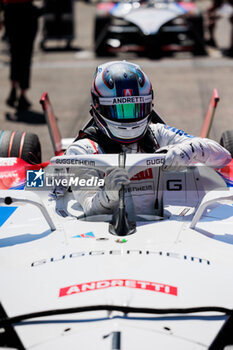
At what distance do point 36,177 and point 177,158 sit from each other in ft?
2.64

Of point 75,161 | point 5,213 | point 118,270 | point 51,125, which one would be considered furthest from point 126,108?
point 51,125

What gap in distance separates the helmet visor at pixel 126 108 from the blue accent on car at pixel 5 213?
31.2 inches

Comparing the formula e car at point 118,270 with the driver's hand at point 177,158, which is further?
the driver's hand at point 177,158

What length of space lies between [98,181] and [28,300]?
0.86m

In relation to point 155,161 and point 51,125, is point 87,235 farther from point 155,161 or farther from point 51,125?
point 51,125

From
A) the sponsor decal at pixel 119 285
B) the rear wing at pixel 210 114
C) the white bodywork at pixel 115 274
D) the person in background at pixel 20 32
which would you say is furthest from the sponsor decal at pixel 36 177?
the person in background at pixel 20 32

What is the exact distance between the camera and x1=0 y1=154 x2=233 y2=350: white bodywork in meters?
2.49

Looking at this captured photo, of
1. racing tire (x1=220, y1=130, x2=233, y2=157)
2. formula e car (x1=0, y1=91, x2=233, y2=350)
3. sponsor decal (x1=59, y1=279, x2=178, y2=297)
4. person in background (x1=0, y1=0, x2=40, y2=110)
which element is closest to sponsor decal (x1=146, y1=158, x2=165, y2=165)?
formula e car (x1=0, y1=91, x2=233, y2=350)

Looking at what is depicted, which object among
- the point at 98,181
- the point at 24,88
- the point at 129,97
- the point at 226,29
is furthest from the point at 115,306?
the point at 226,29

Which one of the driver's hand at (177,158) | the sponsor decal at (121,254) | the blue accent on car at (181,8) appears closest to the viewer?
the sponsor decal at (121,254)

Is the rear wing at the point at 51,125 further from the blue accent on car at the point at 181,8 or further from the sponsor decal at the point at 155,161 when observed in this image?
the blue accent on car at the point at 181,8

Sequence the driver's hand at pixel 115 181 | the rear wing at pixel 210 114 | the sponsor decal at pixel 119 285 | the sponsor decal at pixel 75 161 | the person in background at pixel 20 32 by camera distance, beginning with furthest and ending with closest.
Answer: the person in background at pixel 20 32 < the rear wing at pixel 210 114 < the sponsor decal at pixel 75 161 < the driver's hand at pixel 115 181 < the sponsor decal at pixel 119 285

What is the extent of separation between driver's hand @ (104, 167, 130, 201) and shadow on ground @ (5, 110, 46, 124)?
530 cm

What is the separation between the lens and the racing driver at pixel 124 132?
3475 mm
